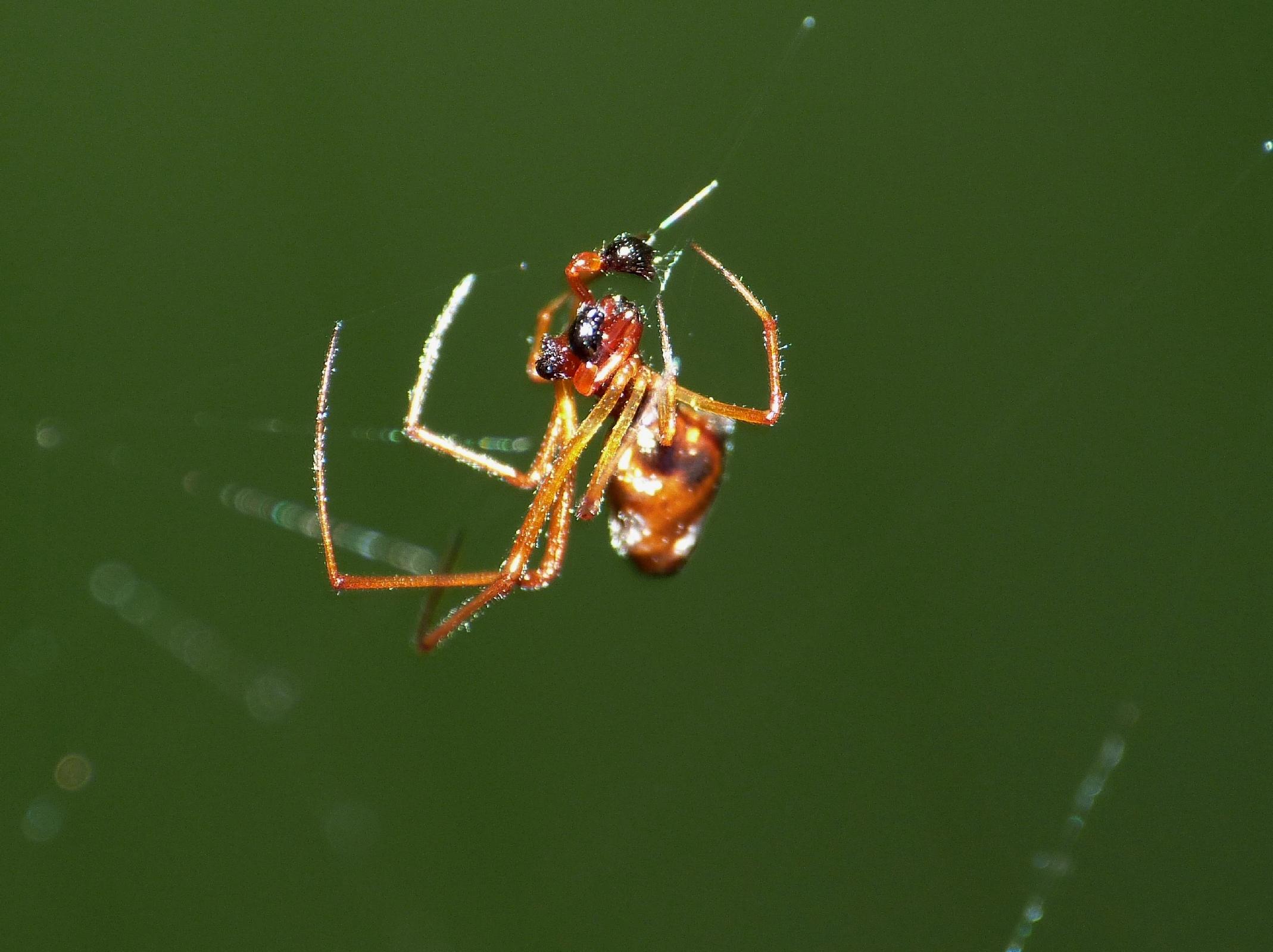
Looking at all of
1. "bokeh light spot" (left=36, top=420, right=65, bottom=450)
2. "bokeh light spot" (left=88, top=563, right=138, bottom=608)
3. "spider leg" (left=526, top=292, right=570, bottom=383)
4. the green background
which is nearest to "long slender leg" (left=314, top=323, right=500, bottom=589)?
"spider leg" (left=526, top=292, right=570, bottom=383)

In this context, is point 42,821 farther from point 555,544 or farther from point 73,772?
point 555,544

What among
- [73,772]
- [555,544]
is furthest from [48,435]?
[555,544]

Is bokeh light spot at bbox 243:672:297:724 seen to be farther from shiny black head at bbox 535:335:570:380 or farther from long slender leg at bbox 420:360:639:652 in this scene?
shiny black head at bbox 535:335:570:380

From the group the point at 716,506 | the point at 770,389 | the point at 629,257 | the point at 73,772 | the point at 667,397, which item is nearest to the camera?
the point at 629,257

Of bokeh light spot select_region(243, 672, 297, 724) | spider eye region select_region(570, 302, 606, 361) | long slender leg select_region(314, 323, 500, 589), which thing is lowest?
bokeh light spot select_region(243, 672, 297, 724)

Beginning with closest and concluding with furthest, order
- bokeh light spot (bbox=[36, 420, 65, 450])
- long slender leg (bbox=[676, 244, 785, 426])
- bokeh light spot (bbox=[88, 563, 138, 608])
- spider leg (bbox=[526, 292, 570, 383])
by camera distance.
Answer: long slender leg (bbox=[676, 244, 785, 426])
spider leg (bbox=[526, 292, 570, 383])
bokeh light spot (bbox=[36, 420, 65, 450])
bokeh light spot (bbox=[88, 563, 138, 608])

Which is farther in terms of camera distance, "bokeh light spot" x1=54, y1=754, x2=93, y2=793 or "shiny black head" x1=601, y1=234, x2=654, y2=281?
"bokeh light spot" x1=54, y1=754, x2=93, y2=793
